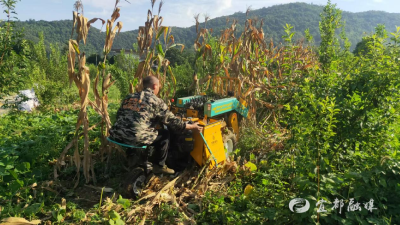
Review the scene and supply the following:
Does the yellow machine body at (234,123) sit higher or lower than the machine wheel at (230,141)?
higher

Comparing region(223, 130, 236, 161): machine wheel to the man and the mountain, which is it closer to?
the man

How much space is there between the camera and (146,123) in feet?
11.9

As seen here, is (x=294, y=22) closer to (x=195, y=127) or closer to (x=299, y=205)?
(x=195, y=127)

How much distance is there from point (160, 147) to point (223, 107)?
5.62ft

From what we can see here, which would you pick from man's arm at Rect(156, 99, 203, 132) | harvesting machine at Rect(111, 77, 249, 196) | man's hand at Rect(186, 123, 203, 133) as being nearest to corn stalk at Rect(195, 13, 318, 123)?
harvesting machine at Rect(111, 77, 249, 196)

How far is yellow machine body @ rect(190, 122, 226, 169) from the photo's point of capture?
4180 millimetres

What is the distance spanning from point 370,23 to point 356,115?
583 ft

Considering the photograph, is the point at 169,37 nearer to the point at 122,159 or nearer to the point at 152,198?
the point at 122,159

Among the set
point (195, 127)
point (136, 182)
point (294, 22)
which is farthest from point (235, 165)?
point (294, 22)

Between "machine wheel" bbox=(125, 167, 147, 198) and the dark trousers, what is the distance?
0.26 m

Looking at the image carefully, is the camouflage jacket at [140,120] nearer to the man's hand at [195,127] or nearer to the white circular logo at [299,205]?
the man's hand at [195,127]

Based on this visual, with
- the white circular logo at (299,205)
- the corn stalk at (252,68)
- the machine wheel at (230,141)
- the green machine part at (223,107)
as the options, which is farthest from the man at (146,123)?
the corn stalk at (252,68)

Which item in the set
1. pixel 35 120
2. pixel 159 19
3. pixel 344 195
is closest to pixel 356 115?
pixel 344 195

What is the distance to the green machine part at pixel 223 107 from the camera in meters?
4.75
